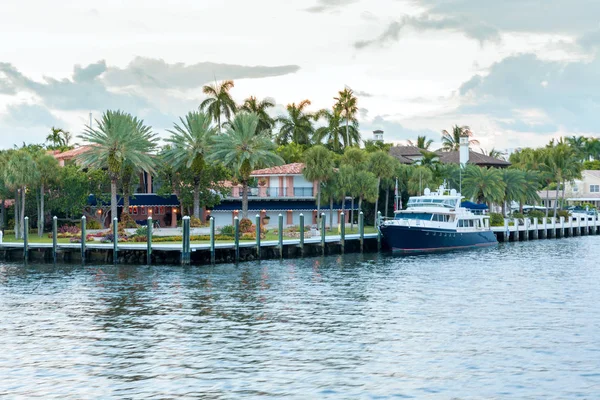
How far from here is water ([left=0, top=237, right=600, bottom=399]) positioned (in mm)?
25875

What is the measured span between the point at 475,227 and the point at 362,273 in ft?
88.4

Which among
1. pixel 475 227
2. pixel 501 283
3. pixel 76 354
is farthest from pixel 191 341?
pixel 475 227

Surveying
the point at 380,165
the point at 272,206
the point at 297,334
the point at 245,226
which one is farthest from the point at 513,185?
the point at 297,334

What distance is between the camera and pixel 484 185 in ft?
331

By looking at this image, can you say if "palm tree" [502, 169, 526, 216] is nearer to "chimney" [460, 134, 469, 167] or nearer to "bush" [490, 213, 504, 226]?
"bush" [490, 213, 504, 226]

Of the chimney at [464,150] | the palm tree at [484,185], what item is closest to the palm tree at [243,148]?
the palm tree at [484,185]

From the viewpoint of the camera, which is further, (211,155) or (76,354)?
(211,155)

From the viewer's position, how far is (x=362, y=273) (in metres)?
55.7

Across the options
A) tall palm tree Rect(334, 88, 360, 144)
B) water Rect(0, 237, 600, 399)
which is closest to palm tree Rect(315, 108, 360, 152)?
tall palm tree Rect(334, 88, 360, 144)

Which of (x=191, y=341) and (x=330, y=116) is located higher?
(x=330, y=116)

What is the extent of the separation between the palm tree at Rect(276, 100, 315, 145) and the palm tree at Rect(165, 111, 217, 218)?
39598mm

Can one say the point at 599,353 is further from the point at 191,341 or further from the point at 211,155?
the point at 211,155

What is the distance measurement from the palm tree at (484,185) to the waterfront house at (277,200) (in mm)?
17215

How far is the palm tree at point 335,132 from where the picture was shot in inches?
4759
